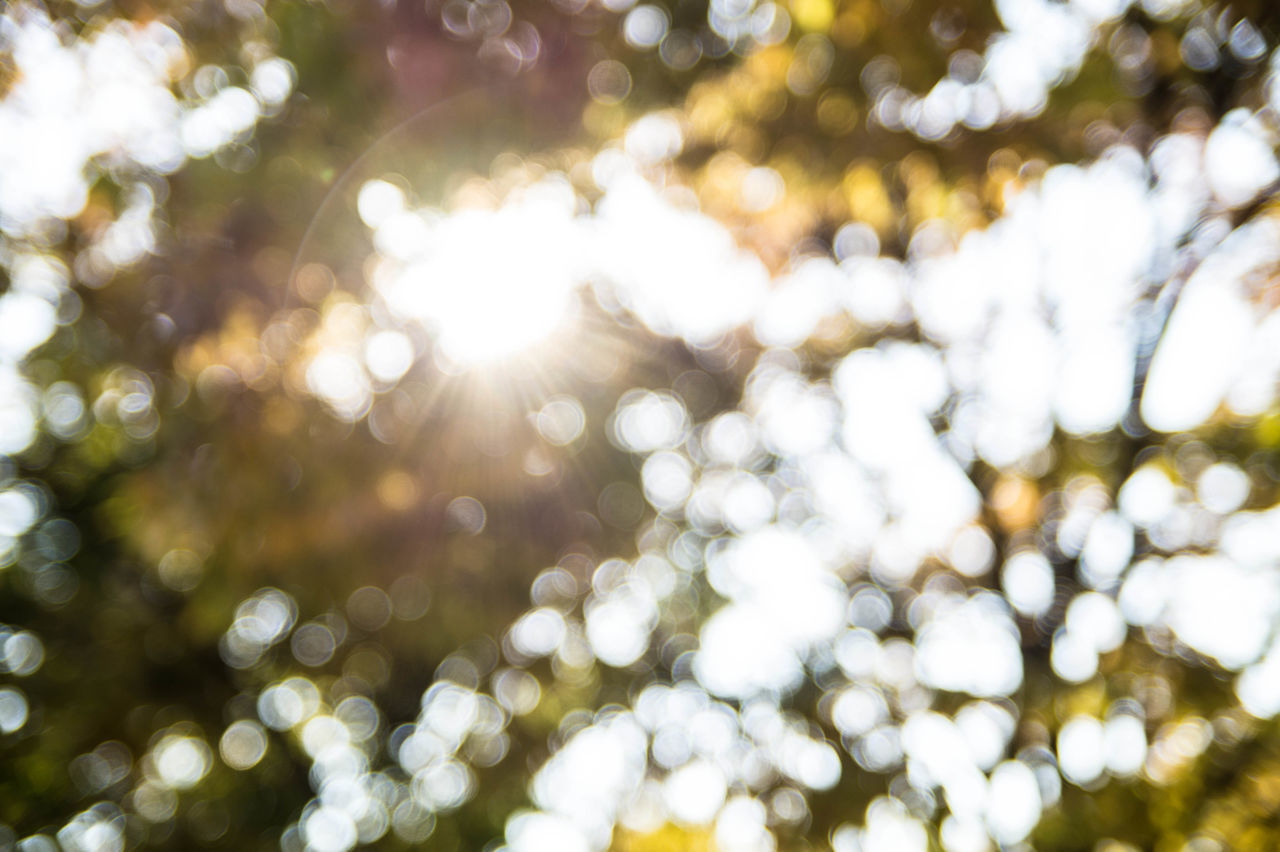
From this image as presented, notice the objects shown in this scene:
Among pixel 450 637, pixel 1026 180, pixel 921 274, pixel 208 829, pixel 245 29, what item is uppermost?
pixel 245 29

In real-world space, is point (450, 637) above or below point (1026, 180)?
below

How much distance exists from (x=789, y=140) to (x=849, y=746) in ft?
10.1

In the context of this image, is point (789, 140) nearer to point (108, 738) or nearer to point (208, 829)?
point (108, 738)

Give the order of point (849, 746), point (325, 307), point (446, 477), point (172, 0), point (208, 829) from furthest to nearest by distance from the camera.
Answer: point (208, 829) → point (849, 746) → point (446, 477) → point (325, 307) → point (172, 0)

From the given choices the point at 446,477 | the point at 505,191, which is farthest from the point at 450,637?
the point at 505,191

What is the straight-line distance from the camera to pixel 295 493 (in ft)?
7.57

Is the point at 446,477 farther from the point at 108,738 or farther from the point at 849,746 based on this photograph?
the point at 108,738

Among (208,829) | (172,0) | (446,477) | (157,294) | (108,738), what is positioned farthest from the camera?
(208,829)

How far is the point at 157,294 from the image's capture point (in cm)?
224

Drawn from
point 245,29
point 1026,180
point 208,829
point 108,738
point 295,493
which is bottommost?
point 208,829

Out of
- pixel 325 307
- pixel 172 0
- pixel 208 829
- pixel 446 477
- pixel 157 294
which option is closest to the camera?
pixel 172 0

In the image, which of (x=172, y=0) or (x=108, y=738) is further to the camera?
(x=108, y=738)

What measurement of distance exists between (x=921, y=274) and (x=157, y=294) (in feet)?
11.7

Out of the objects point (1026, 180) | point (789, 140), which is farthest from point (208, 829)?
point (1026, 180)
